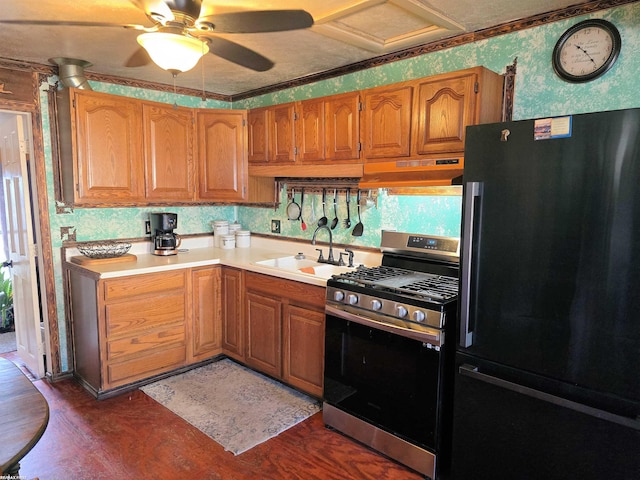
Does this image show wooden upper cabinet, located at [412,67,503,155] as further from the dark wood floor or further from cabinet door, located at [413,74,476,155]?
the dark wood floor

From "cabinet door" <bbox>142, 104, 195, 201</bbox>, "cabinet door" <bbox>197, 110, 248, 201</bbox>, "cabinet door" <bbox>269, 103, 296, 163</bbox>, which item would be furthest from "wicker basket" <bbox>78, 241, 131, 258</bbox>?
"cabinet door" <bbox>269, 103, 296, 163</bbox>

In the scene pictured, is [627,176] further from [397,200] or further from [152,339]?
[152,339]

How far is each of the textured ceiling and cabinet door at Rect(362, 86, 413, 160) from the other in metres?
0.35

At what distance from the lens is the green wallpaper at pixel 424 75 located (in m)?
2.10

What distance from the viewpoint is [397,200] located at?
2998 mm

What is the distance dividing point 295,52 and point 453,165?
133 cm

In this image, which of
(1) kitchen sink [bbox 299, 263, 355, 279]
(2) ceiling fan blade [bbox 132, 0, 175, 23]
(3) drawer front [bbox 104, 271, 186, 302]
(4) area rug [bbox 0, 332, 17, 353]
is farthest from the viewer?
(4) area rug [bbox 0, 332, 17, 353]

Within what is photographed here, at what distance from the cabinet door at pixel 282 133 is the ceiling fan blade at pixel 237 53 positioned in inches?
37.1

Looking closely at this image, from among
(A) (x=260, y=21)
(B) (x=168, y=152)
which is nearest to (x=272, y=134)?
(B) (x=168, y=152)

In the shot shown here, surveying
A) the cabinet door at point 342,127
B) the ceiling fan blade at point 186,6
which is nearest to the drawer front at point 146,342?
the cabinet door at point 342,127

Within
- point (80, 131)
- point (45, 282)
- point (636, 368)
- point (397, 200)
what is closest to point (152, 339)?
point (45, 282)

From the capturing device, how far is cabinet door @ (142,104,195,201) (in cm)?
342

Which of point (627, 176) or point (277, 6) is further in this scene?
point (277, 6)

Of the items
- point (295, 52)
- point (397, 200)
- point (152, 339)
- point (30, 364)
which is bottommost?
point (30, 364)
